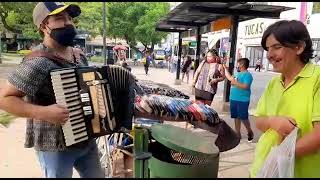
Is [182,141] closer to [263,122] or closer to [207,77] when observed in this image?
[263,122]

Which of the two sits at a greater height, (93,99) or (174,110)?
(93,99)

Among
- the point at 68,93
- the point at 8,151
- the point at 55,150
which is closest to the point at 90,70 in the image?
the point at 68,93

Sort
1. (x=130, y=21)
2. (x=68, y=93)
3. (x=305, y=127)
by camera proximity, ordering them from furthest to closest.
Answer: (x=130, y=21) → (x=68, y=93) → (x=305, y=127)

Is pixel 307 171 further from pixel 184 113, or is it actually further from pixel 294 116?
pixel 184 113

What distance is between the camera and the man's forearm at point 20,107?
2.07 meters

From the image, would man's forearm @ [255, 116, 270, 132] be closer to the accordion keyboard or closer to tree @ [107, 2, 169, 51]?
the accordion keyboard

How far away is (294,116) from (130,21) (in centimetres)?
3425

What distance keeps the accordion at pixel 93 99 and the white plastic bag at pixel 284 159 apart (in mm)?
1091

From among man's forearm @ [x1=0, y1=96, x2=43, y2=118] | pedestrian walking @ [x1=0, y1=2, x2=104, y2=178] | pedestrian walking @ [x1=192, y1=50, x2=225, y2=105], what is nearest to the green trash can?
pedestrian walking @ [x1=0, y1=2, x2=104, y2=178]

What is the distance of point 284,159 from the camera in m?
1.65

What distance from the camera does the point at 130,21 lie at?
3522cm

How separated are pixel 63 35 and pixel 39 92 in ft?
1.28

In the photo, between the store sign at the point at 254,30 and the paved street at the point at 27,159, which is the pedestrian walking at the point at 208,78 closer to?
the paved street at the point at 27,159

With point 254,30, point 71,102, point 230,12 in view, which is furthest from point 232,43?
point 254,30
